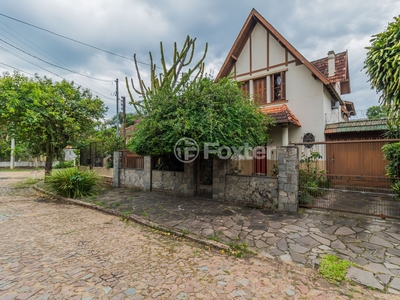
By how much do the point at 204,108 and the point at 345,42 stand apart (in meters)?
10.3

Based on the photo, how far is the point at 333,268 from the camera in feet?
10.2

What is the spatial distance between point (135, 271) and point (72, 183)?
6.84 meters

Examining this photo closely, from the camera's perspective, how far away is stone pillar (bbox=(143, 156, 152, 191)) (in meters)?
9.16

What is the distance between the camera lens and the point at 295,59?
991 centimetres

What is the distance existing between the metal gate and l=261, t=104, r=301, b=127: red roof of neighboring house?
2.21 meters

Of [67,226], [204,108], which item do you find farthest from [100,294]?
[204,108]

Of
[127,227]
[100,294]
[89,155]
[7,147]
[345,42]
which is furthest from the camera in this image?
[7,147]

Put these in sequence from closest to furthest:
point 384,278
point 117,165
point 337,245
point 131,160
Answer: point 384,278, point 337,245, point 131,160, point 117,165

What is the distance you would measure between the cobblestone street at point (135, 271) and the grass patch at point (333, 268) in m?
0.12

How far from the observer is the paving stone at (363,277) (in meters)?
2.76

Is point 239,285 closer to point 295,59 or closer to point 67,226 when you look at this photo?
point 67,226

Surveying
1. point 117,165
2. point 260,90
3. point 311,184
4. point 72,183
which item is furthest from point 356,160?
point 72,183

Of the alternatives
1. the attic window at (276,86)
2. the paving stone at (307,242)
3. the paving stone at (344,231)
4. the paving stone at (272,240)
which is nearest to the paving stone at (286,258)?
the paving stone at (272,240)

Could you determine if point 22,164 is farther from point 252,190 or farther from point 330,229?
point 330,229
